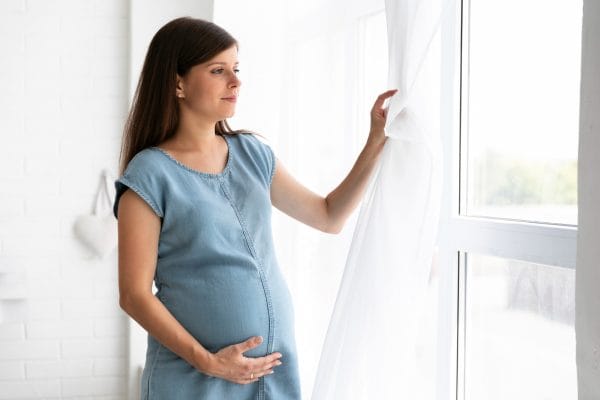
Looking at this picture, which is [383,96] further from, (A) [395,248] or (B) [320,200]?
(B) [320,200]

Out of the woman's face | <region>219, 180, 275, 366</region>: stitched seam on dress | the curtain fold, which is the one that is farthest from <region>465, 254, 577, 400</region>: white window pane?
the woman's face

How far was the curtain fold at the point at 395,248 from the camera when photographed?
1552mm

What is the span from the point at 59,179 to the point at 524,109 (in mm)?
2610

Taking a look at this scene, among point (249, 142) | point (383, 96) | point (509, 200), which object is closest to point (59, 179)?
point (249, 142)

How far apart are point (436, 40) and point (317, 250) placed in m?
1.10

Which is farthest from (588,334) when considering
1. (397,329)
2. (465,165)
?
(465,165)

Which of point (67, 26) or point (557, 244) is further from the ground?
point (67, 26)

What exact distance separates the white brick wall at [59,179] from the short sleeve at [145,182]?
2.09 metres

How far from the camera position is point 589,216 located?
1062 millimetres

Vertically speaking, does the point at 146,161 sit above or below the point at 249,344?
above

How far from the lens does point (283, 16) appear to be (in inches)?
122

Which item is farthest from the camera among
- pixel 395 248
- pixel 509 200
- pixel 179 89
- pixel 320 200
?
pixel 320 200

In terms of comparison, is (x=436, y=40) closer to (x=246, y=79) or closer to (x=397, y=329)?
(x=397, y=329)

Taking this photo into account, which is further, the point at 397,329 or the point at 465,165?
the point at 465,165
